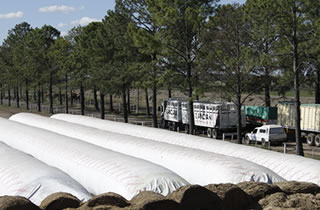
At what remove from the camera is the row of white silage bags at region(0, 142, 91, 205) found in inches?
422

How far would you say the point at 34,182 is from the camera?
11141 millimetres

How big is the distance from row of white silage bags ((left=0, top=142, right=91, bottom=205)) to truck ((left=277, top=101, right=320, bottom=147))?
66.8ft

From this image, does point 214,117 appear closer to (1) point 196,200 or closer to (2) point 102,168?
(2) point 102,168

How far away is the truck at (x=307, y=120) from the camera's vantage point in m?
27.2

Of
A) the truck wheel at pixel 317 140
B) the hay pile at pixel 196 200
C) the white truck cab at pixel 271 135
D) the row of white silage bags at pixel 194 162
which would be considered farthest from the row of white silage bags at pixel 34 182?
the truck wheel at pixel 317 140

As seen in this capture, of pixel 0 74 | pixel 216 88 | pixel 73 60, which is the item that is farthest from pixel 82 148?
pixel 0 74

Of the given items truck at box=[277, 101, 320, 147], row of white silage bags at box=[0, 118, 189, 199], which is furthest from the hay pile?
truck at box=[277, 101, 320, 147]

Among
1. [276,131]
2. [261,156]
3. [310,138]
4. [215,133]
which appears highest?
[261,156]

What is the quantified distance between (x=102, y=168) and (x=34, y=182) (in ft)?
8.08

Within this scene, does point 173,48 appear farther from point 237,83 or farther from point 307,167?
point 307,167

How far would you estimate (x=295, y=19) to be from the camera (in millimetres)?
21734

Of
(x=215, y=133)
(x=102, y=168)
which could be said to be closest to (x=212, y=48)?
(x=215, y=133)

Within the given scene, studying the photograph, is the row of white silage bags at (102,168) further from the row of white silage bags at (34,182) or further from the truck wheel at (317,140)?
the truck wheel at (317,140)

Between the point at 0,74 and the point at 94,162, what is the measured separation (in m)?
70.6
